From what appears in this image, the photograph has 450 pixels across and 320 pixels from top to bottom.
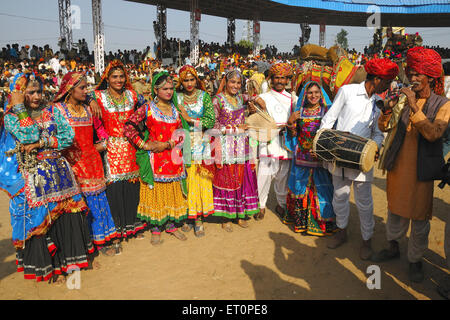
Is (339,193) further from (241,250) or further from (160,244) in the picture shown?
(160,244)

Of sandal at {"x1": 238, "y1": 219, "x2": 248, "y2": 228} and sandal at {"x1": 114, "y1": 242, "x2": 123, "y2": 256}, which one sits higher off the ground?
sandal at {"x1": 238, "y1": 219, "x2": 248, "y2": 228}

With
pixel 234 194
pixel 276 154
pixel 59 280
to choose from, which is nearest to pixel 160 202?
pixel 234 194

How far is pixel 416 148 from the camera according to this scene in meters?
3.25

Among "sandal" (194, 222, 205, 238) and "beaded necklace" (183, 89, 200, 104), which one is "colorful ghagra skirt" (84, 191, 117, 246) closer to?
"sandal" (194, 222, 205, 238)

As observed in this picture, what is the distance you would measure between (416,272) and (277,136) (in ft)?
7.84

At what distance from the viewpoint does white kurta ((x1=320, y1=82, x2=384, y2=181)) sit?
3.74 meters

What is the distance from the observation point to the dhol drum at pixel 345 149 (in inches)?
136

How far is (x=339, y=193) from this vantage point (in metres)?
3.99

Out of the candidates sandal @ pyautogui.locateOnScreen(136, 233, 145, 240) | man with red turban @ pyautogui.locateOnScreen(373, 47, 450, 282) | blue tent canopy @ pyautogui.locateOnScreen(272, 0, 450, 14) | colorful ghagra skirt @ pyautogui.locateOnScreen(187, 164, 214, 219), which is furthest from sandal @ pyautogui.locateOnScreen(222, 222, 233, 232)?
blue tent canopy @ pyautogui.locateOnScreen(272, 0, 450, 14)

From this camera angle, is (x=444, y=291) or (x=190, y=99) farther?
(x=190, y=99)

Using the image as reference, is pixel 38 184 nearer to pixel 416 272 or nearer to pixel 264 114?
pixel 264 114

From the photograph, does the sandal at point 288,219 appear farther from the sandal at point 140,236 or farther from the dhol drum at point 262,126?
the sandal at point 140,236

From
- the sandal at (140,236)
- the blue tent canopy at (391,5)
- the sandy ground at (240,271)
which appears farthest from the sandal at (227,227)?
the blue tent canopy at (391,5)

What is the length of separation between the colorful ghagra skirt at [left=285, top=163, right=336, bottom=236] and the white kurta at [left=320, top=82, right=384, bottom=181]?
0.53 metres
